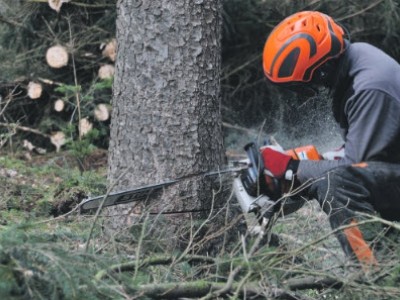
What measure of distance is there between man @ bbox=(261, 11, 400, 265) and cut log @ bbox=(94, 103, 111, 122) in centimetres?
347

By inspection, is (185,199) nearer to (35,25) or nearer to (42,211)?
(42,211)

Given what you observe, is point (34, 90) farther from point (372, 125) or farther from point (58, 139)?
point (372, 125)

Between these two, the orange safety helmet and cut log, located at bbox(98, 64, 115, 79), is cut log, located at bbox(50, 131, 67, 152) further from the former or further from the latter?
the orange safety helmet

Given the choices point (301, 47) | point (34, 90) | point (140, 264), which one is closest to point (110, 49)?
point (34, 90)

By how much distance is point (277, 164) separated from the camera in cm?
374

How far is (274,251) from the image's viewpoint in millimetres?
2660

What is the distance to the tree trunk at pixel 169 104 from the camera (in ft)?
12.9

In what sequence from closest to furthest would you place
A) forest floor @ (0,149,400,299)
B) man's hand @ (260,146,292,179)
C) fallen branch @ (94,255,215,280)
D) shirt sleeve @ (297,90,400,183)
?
forest floor @ (0,149,400,299) → fallen branch @ (94,255,215,280) → shirt sleeve @ (297,90,400,183) → man's hand @ (260,146,292,179)

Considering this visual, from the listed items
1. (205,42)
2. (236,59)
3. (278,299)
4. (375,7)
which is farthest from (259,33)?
(278,299)

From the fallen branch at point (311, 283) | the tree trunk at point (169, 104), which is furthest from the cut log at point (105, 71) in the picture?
the fallen branch at point (311, 283)

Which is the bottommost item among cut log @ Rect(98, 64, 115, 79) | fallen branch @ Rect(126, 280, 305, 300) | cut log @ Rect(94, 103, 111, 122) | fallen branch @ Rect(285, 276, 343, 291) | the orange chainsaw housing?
cut log @ Rect(94, 103, 111, 122)

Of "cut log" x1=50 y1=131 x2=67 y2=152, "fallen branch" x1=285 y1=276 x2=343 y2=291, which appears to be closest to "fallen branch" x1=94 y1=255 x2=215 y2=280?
"fallen branch" x1=285 y1=276 x2=343 y2=291

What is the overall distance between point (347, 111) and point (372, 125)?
202mm

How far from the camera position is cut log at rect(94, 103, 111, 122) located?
23.2 feet
